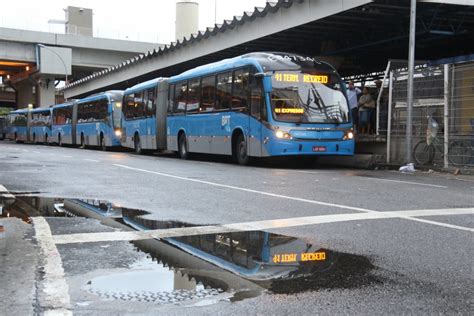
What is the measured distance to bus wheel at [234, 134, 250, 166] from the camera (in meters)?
18.6

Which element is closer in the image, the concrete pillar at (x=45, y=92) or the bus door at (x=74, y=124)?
the bus door at (x=74, y=124)

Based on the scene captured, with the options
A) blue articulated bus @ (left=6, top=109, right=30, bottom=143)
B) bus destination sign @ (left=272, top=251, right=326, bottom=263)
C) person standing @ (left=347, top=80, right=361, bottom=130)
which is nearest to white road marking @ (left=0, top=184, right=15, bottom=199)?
bus destination sign @ (left=272, top=251, right=326, bottom=263)

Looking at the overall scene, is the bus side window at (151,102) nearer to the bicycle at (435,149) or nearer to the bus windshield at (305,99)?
the bus windshield at (305,99)

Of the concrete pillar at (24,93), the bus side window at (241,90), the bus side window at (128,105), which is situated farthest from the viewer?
the concrete pillar at (24,93)

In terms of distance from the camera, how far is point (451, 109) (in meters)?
17.0

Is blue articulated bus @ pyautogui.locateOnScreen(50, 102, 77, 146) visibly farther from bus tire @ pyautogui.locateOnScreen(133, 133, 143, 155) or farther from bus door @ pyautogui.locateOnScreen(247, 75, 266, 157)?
bus door @ pyautogui.locateOnScreen(247, 75, 266, 157)

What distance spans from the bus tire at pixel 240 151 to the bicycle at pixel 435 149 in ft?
17.7

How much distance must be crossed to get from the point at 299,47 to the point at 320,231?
23306 millimetres

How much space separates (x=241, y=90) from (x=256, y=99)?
43.3 inches

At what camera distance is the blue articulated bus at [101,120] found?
1303 inches

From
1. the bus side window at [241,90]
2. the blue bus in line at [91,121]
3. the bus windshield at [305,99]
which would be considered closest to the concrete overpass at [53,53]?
the blue bus in line at [91,121]

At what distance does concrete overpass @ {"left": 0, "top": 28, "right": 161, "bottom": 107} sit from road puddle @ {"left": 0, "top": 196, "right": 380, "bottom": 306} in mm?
47181

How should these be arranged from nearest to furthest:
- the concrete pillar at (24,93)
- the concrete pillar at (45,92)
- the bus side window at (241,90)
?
the bus side window at (241,90) → the concrete pillar at (45,92) → the concrete pillar at (24,93)

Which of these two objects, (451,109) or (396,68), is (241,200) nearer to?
(451,109)
